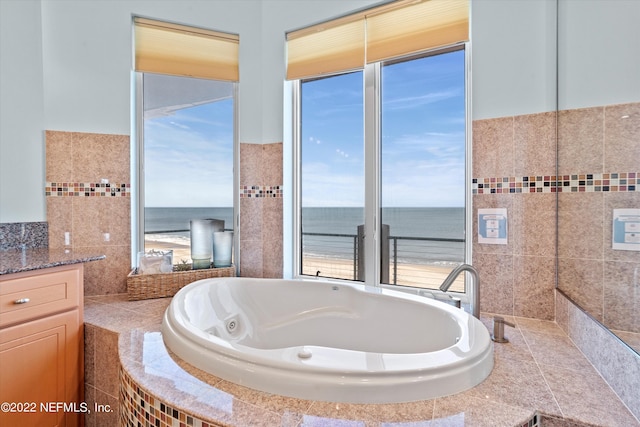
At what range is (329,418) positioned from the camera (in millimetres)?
938

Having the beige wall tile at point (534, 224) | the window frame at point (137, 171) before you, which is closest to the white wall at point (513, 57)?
the beige wall tile at point (534, 224)

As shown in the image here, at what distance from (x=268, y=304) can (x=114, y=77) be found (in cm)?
185

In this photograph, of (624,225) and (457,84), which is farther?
(457,84)

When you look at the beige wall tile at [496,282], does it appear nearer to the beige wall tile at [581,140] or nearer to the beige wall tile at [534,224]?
the beige wall tile at [534,224]

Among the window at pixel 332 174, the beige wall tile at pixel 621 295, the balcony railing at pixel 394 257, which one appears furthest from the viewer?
the window at pixel 332 174

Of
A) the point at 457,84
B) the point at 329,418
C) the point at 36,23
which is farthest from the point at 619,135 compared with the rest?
the point at 36,23

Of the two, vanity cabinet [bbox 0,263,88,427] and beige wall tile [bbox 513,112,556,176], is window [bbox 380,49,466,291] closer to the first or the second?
beige wall tile [bbox 513,112,556,176]

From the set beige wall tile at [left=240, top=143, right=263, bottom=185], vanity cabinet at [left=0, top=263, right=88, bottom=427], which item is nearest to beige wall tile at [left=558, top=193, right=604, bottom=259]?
beige wall tile at [left=240, top=143, right=263, bottom=185]

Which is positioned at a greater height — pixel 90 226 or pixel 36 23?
pixel 36 23

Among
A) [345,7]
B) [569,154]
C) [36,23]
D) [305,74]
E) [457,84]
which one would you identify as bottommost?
[569,154]

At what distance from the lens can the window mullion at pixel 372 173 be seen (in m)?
2.39

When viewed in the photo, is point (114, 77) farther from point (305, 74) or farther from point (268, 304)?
point (268, 304)

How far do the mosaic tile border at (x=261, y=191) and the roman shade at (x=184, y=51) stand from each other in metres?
0.84

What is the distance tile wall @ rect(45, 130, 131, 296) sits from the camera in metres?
2.21
